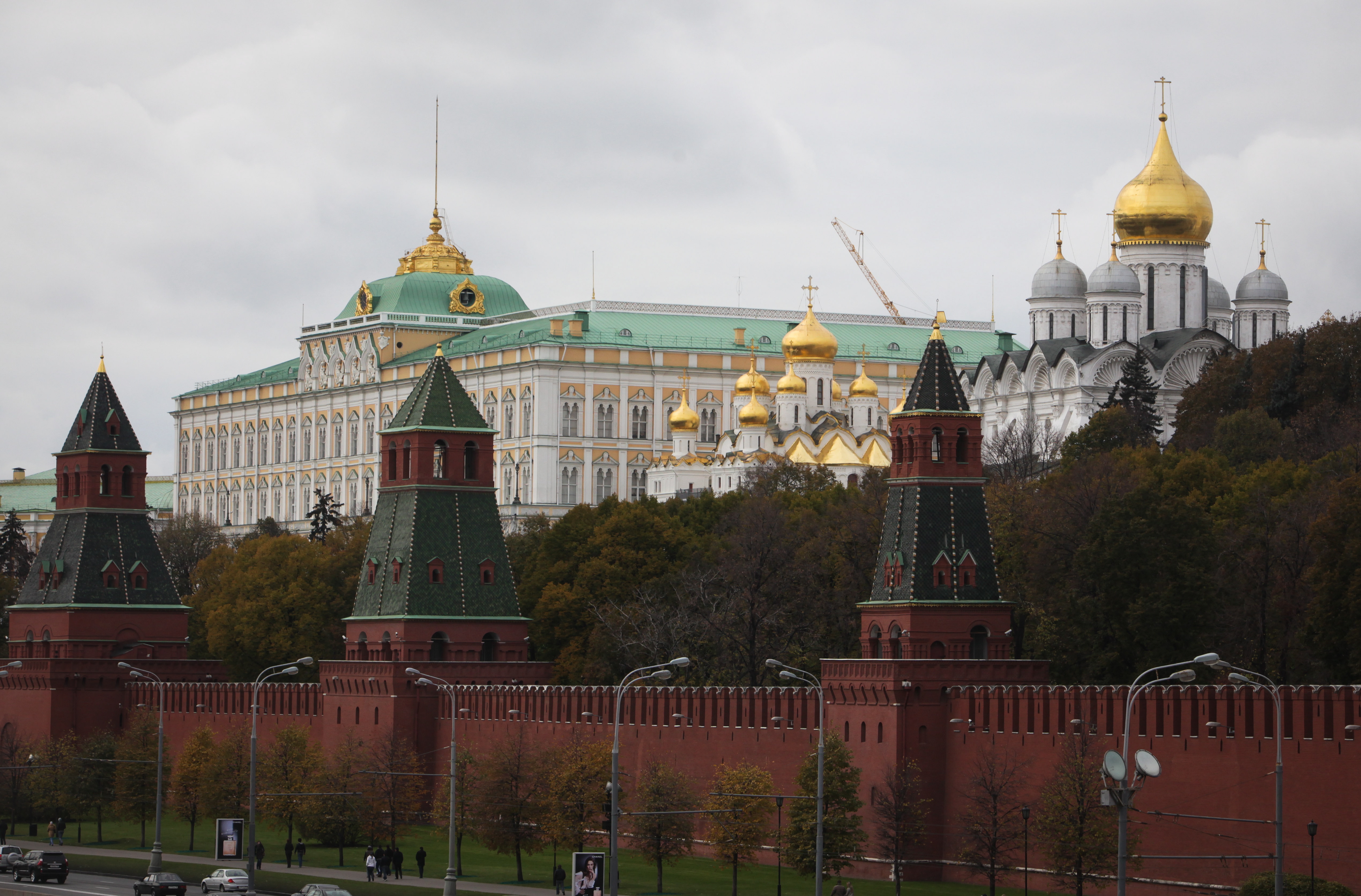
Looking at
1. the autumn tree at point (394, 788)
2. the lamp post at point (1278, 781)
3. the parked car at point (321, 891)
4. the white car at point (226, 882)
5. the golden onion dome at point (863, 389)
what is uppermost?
the golden onion dome at point (863, 389)

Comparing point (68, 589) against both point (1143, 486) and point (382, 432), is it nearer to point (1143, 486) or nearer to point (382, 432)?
point (382, 432)

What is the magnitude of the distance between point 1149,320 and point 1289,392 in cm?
2477

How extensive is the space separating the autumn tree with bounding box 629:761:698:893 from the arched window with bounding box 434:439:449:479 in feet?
49.5

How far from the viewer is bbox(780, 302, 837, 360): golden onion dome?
459ft

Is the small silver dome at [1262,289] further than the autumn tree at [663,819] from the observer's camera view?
Yes

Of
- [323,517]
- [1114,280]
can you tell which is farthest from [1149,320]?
[323,517]

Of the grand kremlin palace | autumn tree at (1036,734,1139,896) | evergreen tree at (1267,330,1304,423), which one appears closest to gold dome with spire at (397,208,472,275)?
the grand kremlin palace

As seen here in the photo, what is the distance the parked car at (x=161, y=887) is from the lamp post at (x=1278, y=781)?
862 inches

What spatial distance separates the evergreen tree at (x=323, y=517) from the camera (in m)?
137

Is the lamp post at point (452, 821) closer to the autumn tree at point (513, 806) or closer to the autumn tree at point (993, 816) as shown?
the autumn tree at point (513, 806)

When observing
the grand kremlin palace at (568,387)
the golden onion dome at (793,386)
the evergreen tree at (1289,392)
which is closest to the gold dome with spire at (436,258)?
the grand kremlin palace at (568,387)

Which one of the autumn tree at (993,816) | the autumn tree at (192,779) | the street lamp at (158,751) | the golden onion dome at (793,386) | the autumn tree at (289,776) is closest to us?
the autumn tree at (993,816)

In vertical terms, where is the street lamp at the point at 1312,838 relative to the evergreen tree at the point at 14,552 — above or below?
below

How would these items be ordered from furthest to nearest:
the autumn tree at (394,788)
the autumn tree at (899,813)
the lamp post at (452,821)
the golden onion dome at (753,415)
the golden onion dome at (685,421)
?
the golden onion dome at (685,421) < the golden onion dome at (753,415) < the autumn tree at (394,788) < the autumn tree at (899,813) < the lamp post at (452,821)
